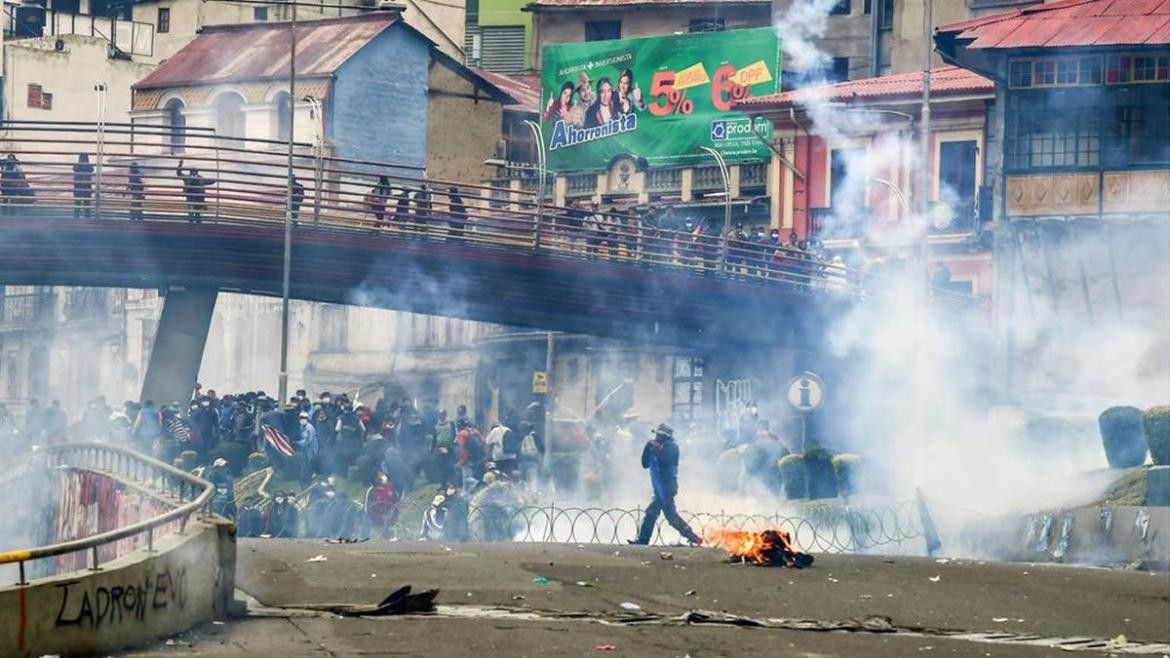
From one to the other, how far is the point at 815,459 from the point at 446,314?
39.5 ft

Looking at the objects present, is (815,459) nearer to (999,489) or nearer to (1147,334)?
(999,489)

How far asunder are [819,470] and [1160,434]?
708 cm

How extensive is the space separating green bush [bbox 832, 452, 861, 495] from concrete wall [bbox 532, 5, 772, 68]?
3922 cm

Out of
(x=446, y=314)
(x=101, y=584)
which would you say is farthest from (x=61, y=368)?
(x=101, y=584)

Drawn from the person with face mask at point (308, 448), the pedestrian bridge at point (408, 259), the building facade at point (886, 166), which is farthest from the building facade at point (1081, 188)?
the person with face mask at point (308, 448)

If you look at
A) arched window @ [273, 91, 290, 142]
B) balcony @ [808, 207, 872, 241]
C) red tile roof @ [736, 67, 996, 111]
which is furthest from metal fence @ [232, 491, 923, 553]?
arched window @ [273, 91, 290, 142]

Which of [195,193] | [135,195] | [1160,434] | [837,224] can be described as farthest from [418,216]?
[837,224]

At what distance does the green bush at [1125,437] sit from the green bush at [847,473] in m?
4.65

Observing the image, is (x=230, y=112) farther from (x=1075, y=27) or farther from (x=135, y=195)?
(x=1075, y=27)

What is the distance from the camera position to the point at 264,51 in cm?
6994

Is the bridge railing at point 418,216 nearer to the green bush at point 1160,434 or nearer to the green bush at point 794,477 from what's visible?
the green bush at point 794,477

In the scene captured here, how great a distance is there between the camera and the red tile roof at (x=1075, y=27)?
1772 inches

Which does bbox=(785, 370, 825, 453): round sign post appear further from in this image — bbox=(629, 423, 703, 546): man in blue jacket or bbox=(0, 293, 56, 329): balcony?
bbox=(0, 293, 56, 329): balcony

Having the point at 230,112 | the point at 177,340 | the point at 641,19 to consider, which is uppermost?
the point at 641,19
